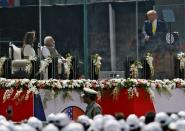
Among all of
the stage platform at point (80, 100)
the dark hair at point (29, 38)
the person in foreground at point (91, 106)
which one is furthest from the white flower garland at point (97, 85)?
the person in foreground at point (91, 106)

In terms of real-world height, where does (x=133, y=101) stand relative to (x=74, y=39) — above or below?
below

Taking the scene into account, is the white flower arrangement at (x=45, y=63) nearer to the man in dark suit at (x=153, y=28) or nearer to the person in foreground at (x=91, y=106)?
the man in dark suit at (x=153, y=28)

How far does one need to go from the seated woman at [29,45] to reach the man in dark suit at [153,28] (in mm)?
2194

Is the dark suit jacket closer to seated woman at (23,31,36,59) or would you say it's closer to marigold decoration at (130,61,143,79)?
marigold decoration at (130,61,143,79)

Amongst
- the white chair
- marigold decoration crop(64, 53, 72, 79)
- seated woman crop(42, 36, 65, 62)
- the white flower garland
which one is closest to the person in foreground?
the white flower garland

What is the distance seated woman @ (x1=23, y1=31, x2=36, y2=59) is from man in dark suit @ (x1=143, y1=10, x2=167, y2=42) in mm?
2194

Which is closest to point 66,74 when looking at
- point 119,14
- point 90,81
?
point 90,81

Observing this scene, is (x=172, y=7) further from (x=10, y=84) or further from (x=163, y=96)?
(x=10, y=84)

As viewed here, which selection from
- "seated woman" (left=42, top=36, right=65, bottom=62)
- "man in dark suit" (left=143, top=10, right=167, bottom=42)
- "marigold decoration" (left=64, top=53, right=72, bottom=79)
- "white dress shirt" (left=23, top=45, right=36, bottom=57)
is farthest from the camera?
"white dress shirt" (left=23, top=45, right=36, bottom=57)

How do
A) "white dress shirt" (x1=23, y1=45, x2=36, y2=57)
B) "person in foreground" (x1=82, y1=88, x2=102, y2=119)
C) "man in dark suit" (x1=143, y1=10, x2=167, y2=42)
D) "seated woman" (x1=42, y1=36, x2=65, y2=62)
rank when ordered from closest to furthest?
"person in foreground" (x1=82, y1=88, x2=102, y2=119)
"man in dark suit" (x1=143, y1=10, x2=167, y2=42)
"seated woman" (x1=42, y1=36, x2=65, y2=62)
"white dress shirt" (x1=23, y1=45, x2=36, y2=57)

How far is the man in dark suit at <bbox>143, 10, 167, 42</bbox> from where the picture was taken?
627 inches

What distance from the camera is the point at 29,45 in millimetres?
16438

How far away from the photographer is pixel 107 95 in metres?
16.2

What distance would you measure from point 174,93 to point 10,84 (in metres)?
3.22
